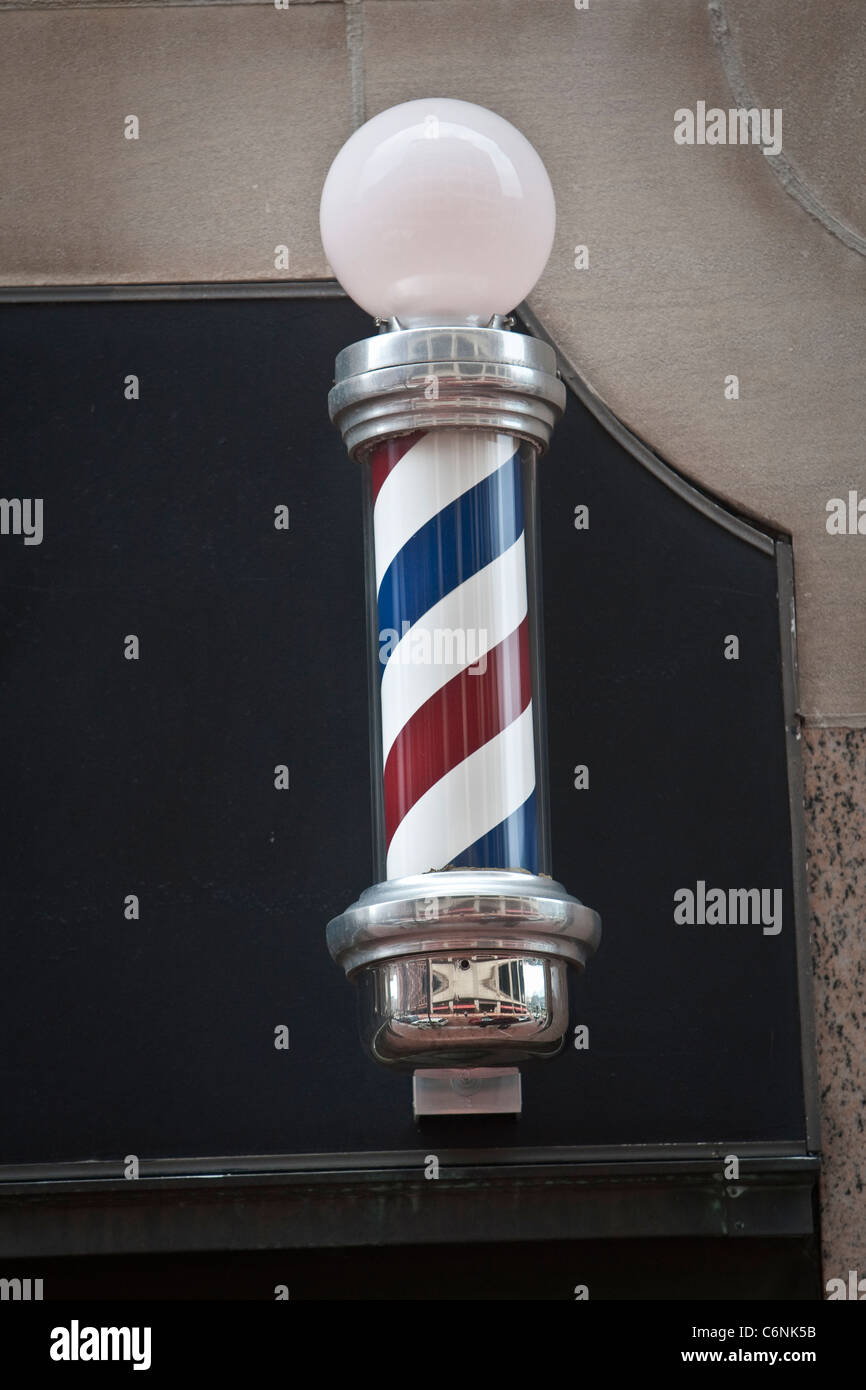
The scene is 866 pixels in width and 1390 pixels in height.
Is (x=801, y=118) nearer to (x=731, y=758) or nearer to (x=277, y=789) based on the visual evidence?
(x=731, y=758)

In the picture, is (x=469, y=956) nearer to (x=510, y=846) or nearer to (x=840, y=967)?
(x=510, y=846)

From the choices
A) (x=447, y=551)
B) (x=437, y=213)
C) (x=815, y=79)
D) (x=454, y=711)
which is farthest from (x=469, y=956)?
(x=815, y=79)

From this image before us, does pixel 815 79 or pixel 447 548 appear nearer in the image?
pixel 447 548

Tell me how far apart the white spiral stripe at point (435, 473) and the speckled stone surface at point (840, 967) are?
0.76 m

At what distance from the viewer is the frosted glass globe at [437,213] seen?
2.16 meters

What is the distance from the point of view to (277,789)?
2.64 m

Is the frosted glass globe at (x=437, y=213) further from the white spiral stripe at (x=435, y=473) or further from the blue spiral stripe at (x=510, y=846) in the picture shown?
the blue spiral stripe at (x=510, y=846)

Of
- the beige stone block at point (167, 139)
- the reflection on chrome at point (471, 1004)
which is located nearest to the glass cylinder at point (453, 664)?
the reflection on chrome at point (471, 1004)

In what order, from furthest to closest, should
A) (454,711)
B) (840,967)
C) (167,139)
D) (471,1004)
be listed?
1. (167,139)
2. (840,967)
3. (454,711)
4. (471,1004)

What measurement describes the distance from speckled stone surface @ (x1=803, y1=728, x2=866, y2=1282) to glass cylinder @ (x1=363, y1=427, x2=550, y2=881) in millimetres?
581

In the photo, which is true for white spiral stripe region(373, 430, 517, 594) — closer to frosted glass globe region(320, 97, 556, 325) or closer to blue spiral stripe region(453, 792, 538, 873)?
frosted glass globe region(320, 97, 556, 325)

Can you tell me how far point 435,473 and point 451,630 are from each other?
0.19 metres

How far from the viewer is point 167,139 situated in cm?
280

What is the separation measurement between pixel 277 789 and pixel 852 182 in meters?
1.28
